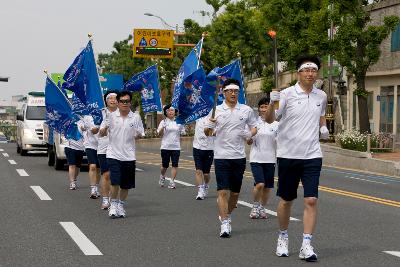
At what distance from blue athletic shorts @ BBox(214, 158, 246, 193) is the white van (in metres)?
20.6

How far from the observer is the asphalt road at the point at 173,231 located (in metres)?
7.64

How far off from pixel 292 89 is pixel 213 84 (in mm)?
3583

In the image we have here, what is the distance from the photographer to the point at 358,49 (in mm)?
31703

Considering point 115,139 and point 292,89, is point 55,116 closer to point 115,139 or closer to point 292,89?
point 115,139

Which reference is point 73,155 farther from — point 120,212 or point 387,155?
point 387,155

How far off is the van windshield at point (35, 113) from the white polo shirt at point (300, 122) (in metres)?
22.9

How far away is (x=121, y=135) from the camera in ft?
35.2

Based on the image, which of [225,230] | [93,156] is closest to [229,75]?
[225,230]

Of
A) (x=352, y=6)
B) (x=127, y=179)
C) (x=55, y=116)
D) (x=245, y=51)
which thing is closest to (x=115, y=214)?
(x=127, y=179)

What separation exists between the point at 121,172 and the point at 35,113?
774 inches

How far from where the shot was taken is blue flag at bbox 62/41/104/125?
1191 centimetres

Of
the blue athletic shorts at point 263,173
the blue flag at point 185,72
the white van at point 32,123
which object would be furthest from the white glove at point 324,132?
the white van at point 32,123

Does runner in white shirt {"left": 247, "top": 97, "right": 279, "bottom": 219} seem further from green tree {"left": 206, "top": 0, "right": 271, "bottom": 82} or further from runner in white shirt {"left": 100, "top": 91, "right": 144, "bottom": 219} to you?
green tree {"left": 206, "top": 0, "right": 271, "bottom": 82}

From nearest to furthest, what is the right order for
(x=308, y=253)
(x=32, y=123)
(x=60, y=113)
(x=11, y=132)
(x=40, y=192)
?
(x=308, y=253), (x=40, y=192), (x=60, y=113), (x=32, y=123), (x=11, y=132)
